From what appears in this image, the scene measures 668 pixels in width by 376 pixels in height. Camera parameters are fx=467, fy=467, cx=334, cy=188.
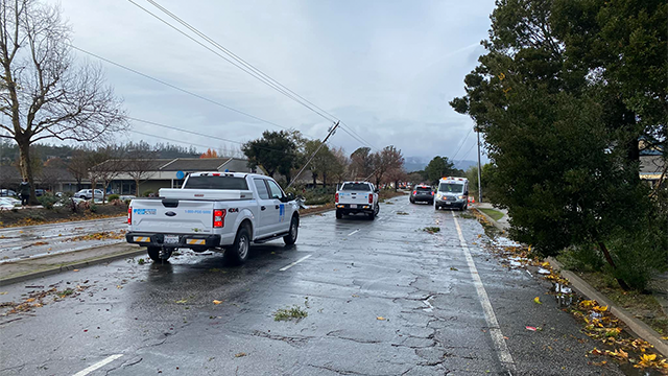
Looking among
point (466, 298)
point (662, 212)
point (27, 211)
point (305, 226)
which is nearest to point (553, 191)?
point (466, 298)

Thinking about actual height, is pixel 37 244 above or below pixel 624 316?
above

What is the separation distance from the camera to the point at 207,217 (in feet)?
29.8

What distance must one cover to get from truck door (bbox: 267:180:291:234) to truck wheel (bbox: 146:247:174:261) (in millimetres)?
2489

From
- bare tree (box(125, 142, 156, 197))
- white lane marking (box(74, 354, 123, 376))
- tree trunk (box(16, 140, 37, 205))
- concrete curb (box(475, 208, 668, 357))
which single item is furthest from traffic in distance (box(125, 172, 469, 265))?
bare tree (box(125, 142, 156, 197))

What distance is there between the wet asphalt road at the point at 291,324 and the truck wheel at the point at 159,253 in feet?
0.99

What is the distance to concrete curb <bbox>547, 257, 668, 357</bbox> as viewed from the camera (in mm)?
5297

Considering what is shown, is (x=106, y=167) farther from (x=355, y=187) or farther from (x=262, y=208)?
(x=262, y=208)

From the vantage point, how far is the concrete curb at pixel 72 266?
26.5 feet

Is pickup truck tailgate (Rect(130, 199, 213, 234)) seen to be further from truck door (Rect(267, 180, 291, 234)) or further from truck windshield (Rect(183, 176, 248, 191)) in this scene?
truck door (Rect(267, 180, 291, 234))

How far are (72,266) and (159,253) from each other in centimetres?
178

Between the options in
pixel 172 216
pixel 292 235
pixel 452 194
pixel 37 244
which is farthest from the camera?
pixel 452 194

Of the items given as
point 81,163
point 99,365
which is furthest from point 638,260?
point 81,163

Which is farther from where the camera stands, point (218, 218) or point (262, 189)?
point (262, 189)

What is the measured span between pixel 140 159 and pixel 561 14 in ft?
134
